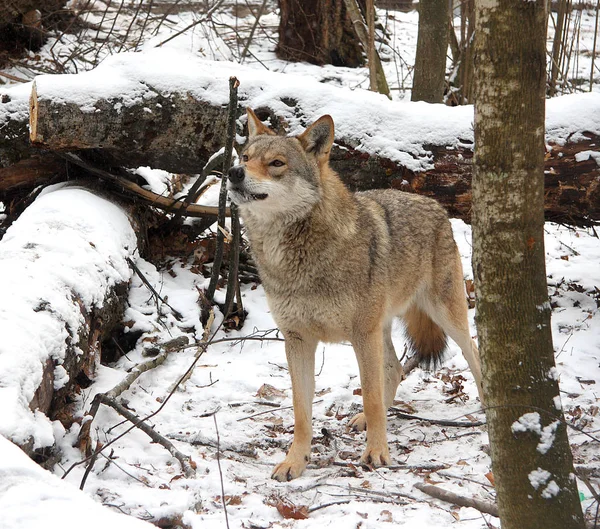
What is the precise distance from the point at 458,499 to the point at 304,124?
398cm

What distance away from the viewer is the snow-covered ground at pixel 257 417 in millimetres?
3326

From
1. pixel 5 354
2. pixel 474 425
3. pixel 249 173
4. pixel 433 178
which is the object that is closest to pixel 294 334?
pixel 249 173

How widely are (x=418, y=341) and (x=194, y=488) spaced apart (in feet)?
8.47

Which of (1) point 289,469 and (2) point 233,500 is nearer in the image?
(2) point 233,500

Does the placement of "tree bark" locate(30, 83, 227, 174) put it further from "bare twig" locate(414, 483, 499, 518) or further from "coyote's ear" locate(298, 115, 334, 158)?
"bare twig" locate(414, 483, 499, 518)

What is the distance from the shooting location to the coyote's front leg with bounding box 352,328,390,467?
4460 millimetres

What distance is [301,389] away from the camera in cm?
461

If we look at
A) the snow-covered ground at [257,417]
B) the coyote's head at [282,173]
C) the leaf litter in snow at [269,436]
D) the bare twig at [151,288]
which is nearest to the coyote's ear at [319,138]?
the coyote's head at [282,173]

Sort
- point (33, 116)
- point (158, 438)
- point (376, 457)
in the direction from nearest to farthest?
point (158, 438)
point (376, 457)
point (33, 116)

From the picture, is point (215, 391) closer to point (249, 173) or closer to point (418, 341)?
point (418, 341)

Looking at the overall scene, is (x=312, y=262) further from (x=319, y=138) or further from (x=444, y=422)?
(x=444, y=422)

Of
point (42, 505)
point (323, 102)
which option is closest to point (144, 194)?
point (323, 102)

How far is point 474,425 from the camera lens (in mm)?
4844

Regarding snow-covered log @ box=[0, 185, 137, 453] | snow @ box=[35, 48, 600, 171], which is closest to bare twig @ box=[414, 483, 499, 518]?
snow-covered log @ box=[0, 185, 137, 453]
